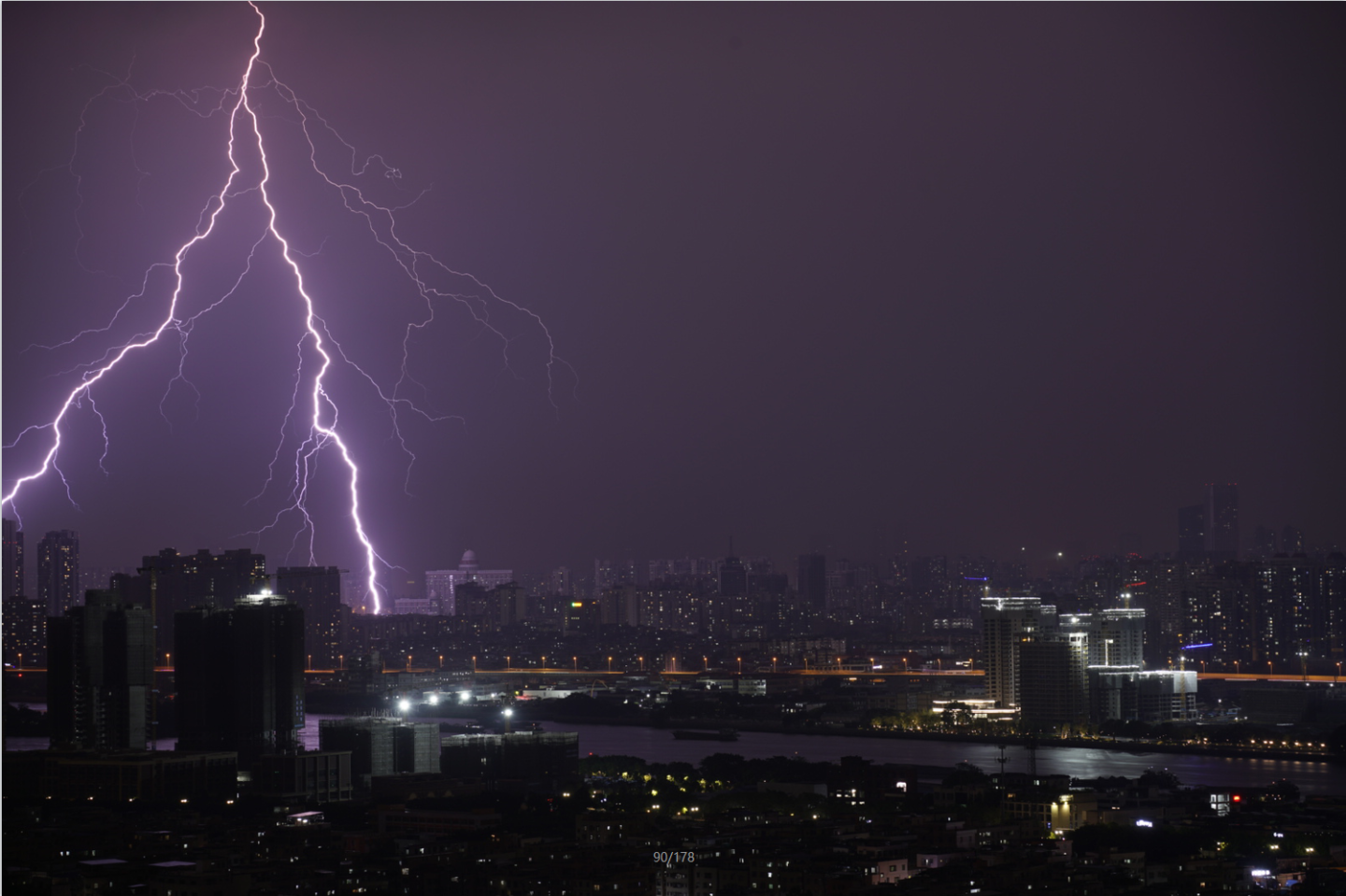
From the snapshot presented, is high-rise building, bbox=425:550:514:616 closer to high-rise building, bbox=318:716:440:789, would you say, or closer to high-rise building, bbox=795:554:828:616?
high-rise building, bbox=795:554:828:616

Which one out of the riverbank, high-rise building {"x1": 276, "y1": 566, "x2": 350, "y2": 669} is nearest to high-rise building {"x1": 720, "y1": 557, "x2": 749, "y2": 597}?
high-rise building {"x1": 276, "y1": 566, "x2": 350, "y2": 669}

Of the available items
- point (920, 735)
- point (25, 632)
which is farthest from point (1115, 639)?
point (25, 632)

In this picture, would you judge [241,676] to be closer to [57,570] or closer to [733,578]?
[57,570]

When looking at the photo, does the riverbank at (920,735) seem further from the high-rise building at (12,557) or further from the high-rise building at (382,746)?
the high-rise building at (12,557)

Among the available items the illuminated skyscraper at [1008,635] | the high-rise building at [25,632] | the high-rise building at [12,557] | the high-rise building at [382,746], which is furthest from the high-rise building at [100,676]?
the illuminated skyscraper at [1008,635]

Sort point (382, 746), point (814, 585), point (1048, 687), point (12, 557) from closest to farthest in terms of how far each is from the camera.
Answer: point (382, 746) < point (12, 557) < point (1048, 687) < point (814, 585)

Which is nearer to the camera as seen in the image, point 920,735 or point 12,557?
point 12,557
